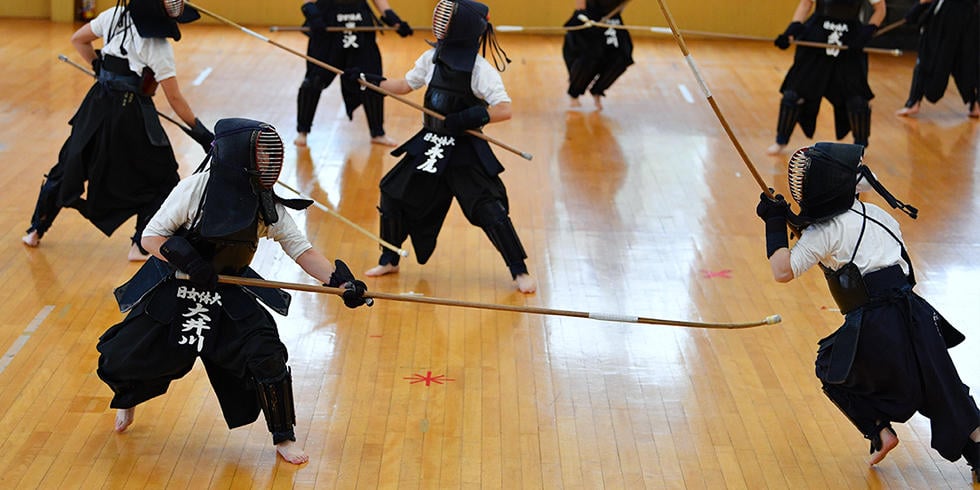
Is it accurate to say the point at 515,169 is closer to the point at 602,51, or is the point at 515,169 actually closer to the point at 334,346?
the point at 602,51

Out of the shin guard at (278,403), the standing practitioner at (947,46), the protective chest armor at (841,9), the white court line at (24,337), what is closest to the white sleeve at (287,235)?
the shin guard at (278,403)

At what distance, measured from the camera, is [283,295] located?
3906 millimetres

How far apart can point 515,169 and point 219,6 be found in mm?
5841

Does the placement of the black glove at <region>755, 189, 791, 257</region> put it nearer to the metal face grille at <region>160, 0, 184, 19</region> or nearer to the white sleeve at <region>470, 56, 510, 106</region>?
the white sleeve at <region>470, 56, 510, 106</region>

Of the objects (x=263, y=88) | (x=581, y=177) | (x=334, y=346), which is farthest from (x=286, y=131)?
(x=334, y=346)

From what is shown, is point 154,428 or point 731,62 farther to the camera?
point 731,62

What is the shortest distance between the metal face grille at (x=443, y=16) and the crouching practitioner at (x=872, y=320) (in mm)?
1911

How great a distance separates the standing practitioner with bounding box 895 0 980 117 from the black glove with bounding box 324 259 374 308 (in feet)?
21.7

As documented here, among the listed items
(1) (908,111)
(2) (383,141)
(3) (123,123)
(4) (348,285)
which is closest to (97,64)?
(3) (123,123)

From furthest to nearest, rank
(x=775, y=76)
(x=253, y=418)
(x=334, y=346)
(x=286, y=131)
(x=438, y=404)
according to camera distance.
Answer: (x=775, y=76) < (x=286, y=131) < (x=334, y=346) < (x=438, y=404) < (x=253, y=418)

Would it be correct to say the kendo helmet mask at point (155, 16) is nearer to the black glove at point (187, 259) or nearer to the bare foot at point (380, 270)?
the bare foot at point (380, 270)

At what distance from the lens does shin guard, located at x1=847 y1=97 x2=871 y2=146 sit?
7547 mm

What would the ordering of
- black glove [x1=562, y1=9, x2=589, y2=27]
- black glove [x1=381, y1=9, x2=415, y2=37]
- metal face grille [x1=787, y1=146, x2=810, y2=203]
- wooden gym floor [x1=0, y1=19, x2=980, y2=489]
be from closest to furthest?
metal face grille [x1=787, y1=146, x2=810, y2=203] < wooden gym floor [x1=0, y1=19, x2=980, y2=489] < black glove [x1=381, y1=9, x2=415, y2=37] < black glove [x1=562, y1=9, x2=589, y2=27]

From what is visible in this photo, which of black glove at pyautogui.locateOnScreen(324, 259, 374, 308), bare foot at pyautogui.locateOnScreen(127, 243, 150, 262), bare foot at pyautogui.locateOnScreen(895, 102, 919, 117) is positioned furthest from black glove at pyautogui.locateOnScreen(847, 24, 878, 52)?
A: black glove at pyautogui.locateOnScreen(324, 259, 374, 308)
